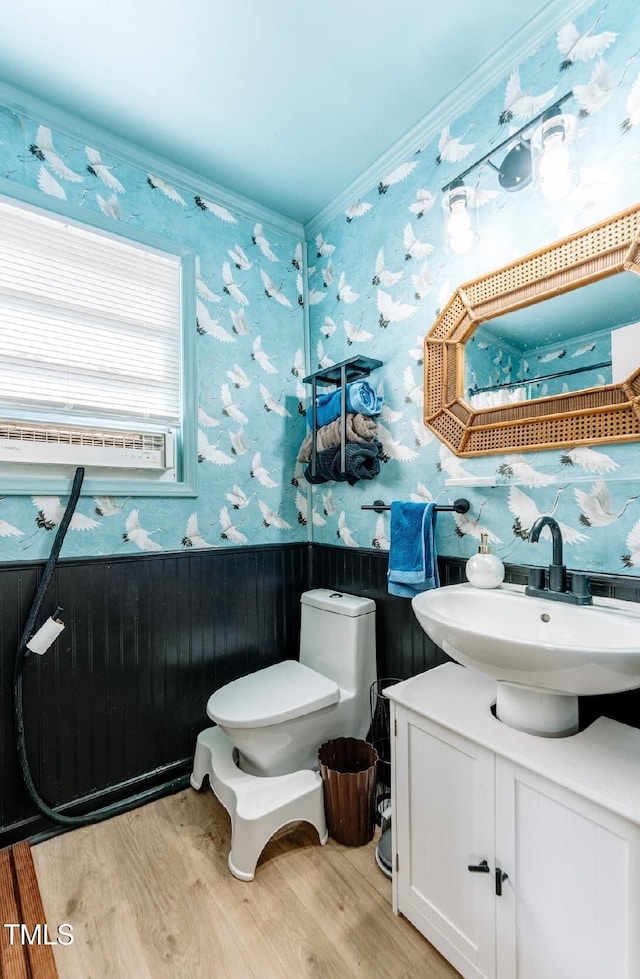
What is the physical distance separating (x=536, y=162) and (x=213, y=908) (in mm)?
2393

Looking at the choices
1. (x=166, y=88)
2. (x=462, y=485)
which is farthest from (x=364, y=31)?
(x=462, y=485)

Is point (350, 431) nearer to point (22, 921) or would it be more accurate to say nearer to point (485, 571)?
point (485, 571)

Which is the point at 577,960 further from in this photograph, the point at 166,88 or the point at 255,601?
the point at 166,88

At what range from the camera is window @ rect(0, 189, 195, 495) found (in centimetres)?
159

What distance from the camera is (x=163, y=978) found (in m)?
1.11

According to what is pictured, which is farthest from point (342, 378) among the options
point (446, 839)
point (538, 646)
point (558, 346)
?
point (446, 839)

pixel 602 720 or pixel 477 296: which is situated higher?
pixel 477 296

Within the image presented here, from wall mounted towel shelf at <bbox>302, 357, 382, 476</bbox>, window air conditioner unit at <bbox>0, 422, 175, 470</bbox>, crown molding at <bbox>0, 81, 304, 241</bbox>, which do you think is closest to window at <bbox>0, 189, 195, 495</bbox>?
window air conditioner unit at <bbox>0, 422, 175, 470</bbox>

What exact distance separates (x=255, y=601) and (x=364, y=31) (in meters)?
2.09

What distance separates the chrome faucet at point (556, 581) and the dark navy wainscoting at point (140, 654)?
14 centimetres

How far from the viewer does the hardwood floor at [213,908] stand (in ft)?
3.73

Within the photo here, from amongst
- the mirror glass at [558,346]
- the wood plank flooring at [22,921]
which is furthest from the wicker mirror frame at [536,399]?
the wood plank flooring at [22,921]

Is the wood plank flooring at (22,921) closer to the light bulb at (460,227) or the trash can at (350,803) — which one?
the trash can at (350,803)

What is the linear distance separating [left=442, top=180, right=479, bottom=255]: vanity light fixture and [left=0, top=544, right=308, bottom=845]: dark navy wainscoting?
1.45 metres
